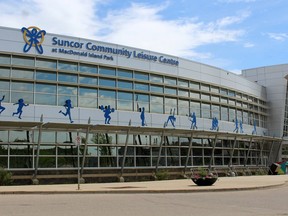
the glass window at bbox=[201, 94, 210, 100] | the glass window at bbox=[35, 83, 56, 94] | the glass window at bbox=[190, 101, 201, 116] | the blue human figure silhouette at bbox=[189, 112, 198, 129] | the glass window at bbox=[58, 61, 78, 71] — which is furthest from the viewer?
the glass window at bbox=[201, 94, 210, 100]

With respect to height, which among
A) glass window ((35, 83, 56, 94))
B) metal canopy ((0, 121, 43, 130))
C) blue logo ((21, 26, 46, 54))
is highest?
blue logo ((21, 26, 46, 54))

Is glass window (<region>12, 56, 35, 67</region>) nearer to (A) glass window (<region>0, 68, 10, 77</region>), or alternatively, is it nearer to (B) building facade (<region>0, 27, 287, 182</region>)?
(B) building facade (<region>0, 27, 287, 182</region>)

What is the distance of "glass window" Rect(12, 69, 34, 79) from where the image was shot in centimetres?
2956

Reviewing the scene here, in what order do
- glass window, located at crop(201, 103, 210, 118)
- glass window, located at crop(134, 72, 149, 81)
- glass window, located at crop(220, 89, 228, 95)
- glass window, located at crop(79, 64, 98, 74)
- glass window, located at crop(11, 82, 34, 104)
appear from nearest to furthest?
glass window, located at crop(11, 82, 34, 104)
glass window, located at crop(79, 64, 98, 74)
glass window, located at crop(134, 72, 149, 81)
glass window, located at crop(201, 103, 210, 118)
glass window, located at crop(220, 89, 228, 95)

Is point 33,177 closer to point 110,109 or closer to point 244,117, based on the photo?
point 110,109

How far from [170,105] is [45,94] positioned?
38.9 ft

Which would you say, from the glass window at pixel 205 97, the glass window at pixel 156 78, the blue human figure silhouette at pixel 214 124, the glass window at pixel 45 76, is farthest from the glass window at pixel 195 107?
the glass window at pixel 45 76

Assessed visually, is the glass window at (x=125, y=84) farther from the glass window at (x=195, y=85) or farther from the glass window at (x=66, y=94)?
the glass window at (x=195, y=85)

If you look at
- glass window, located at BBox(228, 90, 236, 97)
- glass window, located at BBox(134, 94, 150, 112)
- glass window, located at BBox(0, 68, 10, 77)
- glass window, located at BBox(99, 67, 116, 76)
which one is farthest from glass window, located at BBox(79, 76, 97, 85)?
glass window, located at BBox(228, 90, 236, 97)

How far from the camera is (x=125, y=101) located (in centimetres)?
3472

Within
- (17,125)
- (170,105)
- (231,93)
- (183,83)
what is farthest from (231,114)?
(17,125)

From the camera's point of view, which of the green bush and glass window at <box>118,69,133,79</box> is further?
glass window at <box>118,69,133,79</box>

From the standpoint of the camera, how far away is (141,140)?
35.6 metres

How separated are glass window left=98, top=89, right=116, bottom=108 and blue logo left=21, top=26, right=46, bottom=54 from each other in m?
5.74
